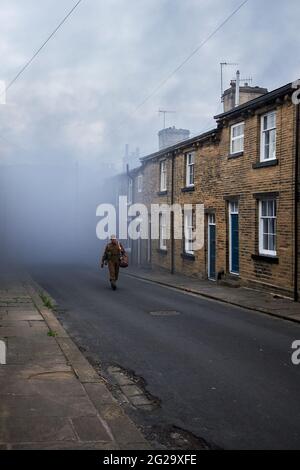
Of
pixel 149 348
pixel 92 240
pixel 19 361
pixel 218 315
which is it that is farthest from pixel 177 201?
pixel 92 240

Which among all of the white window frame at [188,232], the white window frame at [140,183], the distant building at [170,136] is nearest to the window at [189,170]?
the white window frame at [188,232]

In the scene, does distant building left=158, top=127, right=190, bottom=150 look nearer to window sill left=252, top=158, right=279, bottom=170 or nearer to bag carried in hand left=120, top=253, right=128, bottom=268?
bag carried in hand left=120, top=253, right=128, bottom=268

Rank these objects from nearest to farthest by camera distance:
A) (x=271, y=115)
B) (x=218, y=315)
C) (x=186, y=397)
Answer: (x=186, y=397)
(x=218, y=315)
(x=271, y=115)

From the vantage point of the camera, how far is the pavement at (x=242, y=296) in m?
12.6

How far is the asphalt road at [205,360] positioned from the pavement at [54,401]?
1.59ft

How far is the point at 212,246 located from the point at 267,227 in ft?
14.1

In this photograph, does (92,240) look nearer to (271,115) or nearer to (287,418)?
(271,115)

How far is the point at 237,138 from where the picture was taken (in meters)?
18.0

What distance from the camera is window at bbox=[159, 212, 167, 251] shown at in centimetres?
2542

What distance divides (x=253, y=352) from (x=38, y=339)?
361cm

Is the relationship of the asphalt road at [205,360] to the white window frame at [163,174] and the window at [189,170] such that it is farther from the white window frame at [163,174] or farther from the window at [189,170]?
the white window frame at [163,174]

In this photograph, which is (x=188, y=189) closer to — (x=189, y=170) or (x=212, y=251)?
(x=189, y=170)

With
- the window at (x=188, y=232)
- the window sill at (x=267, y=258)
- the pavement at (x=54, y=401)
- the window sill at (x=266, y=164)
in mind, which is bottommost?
the pavement at (x=54, y=401)

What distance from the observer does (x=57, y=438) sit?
4.52m
